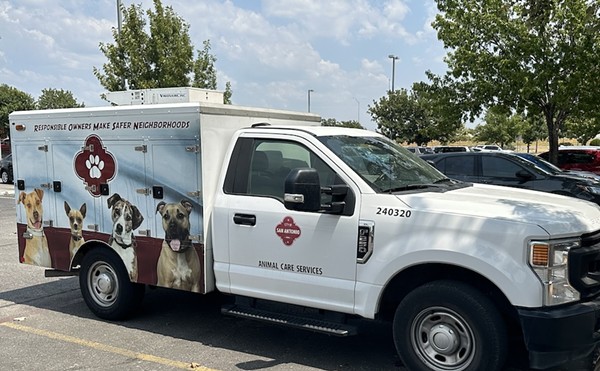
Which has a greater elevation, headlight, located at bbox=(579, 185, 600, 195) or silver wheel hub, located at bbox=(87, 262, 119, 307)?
headlight, located at bbox=(579, 185, 600, 195)

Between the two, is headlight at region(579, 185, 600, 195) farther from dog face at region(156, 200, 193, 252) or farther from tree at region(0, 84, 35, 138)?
tree at region(0, 84, 35, 138)

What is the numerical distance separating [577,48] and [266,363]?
13.2 meters

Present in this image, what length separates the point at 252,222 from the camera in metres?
4.72

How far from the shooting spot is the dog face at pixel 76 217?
19.2ft

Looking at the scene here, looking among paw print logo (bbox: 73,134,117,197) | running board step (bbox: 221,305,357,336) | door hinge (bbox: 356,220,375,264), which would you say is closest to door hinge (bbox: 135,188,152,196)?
paw print logo (bbox: 73,134,117,197)

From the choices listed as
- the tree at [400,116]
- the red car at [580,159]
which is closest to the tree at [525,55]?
the red car at [580,159]

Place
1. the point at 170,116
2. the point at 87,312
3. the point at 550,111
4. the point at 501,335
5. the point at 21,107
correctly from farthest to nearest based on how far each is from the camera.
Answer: the point at 21,107 → the point at 550,111 → the point at 87,312 → the point at 170,116 → the point at 501,335

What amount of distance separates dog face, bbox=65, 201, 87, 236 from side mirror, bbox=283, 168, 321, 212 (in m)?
2.65

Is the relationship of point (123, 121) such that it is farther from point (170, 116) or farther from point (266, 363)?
point (266, 363)

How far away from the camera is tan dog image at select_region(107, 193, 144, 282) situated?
5500 millimetres

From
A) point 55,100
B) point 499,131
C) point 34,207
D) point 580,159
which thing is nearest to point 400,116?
point 499,131

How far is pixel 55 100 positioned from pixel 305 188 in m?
51.8

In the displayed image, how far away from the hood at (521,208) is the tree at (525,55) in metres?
11.0

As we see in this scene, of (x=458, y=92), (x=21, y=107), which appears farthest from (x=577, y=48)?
(x=21, y=107)
